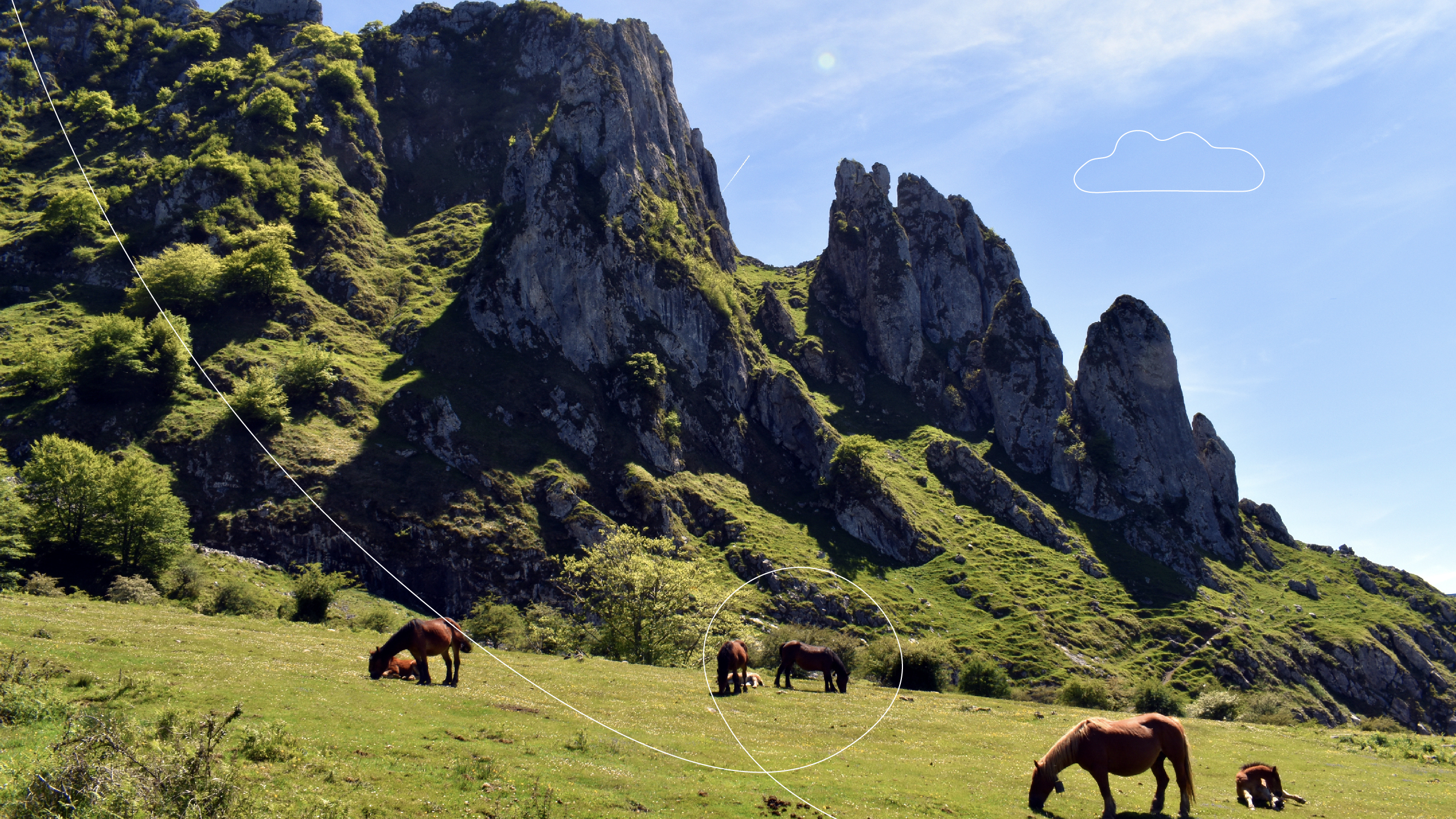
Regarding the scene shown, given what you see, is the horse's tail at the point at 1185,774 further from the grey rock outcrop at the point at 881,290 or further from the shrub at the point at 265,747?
the grey rock outcrop at the point at 881,290

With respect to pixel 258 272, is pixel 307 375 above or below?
below

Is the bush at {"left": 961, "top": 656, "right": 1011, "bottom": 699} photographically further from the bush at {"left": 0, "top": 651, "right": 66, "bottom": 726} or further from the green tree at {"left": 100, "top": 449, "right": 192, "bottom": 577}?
the green tree at {"left": 100, "top": 449, "right": 192, "bottom": 577}

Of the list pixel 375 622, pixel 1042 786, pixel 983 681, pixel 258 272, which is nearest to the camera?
pixel 1042 786

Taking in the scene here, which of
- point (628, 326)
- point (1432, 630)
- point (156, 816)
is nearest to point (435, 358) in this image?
point (628, 326)

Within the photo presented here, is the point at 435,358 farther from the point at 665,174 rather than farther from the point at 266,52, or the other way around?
the point at 266,52

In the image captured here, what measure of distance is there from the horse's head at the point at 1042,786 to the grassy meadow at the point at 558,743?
18.6 inches

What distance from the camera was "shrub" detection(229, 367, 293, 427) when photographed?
83000 mm

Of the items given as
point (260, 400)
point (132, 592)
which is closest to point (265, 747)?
point (132, 592)

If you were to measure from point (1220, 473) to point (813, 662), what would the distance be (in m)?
168

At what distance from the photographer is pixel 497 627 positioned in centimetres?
5800

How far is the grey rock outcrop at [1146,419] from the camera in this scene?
150500 mm

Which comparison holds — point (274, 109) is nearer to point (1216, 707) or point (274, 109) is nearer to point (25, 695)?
point (25, 695)

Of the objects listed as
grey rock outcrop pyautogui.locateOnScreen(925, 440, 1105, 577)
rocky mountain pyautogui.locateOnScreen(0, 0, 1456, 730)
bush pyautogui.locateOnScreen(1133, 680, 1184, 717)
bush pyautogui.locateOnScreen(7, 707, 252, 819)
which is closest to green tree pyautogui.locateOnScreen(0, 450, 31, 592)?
rocky mountain pyautogui.locateOnScreen(0, 0, 1456, 730)

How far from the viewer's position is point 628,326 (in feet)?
428
